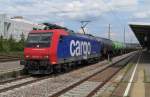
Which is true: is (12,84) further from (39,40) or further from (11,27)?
(11,27)

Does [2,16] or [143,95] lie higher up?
[2,16]

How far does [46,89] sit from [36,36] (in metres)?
7.45

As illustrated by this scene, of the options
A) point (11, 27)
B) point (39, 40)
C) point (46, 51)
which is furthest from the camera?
point (11, 27)

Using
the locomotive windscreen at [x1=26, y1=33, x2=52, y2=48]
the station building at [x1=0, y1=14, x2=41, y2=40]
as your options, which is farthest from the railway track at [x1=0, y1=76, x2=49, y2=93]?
the station building at [x1=0, y1=14, x2=41, y2=40]

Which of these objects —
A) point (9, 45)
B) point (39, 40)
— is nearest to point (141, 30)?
point (9, 45)

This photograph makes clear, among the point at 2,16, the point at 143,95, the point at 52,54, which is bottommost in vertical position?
the point at 143,95

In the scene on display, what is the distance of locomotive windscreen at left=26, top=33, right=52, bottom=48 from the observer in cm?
2325

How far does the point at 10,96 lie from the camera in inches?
563

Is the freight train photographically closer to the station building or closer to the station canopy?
the station canopy

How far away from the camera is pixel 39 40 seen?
23547 mm

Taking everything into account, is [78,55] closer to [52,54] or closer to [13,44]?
[52,54]

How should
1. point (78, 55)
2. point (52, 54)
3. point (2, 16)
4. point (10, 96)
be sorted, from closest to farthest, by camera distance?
1. point (10, 96)
2. point (52, 54)
3. point (78, 55)
4. point (2, 16)

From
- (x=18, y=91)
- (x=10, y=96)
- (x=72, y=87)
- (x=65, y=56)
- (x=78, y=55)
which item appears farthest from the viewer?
(x=78, y=55)

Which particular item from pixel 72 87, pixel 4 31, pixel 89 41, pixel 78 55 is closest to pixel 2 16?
pixel 4 31
